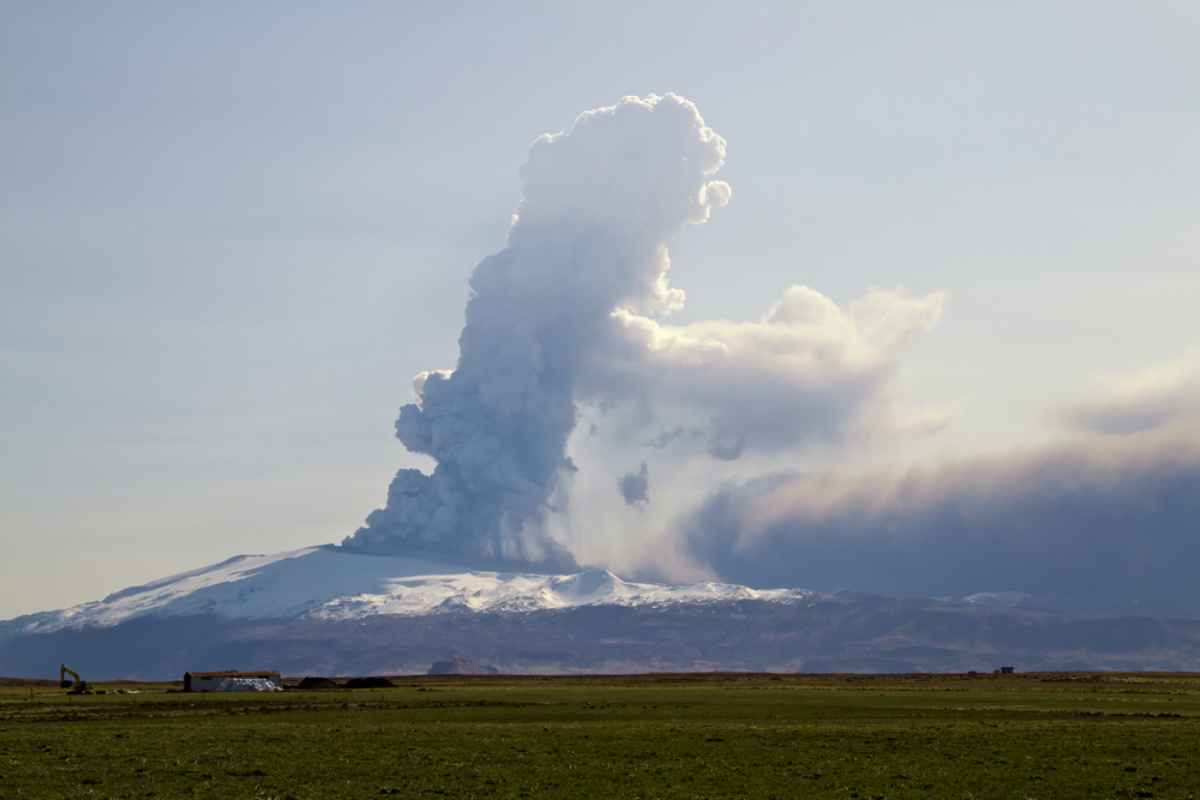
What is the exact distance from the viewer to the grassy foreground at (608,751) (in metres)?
55.9

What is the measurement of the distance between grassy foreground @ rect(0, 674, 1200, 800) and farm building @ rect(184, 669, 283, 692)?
52395mm

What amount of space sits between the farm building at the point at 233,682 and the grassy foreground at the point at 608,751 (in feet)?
172

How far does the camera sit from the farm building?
17112cm

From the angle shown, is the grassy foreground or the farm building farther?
the farm building

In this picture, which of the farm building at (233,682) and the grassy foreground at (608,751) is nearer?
the grassy foreground at (608,751)

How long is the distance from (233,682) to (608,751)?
112 metres

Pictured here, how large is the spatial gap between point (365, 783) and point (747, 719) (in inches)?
1753

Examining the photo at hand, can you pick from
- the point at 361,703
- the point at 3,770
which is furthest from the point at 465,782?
the point at 361,703

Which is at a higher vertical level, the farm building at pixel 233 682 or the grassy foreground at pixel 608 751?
the farm building at pixel 233 682

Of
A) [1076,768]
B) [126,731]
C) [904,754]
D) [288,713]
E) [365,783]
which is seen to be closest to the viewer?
[365,783]

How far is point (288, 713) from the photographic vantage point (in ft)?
356

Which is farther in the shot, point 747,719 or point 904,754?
point 747,719

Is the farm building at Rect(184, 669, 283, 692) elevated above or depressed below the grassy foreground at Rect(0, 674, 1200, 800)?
above

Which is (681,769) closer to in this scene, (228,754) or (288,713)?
(228,754)
